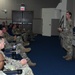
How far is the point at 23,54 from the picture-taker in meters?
6.54

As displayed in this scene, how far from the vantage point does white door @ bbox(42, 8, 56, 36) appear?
687 inches

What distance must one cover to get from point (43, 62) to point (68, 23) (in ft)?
4.88

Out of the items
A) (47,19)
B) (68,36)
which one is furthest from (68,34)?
(47,19)

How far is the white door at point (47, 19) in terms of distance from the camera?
57.2 feet

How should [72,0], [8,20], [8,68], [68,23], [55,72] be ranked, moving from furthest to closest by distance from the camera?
1. [8,20]
2. [72,0]
3. [68,23]
4. [55,72]
5. [8,68]

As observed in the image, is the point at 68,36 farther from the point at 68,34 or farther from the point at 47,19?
the point at 47,19

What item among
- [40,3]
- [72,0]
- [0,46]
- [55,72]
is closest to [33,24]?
[40,3]

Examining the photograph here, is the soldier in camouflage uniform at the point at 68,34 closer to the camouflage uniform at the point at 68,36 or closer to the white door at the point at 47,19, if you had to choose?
the camouflage uniform at the point at 68,36

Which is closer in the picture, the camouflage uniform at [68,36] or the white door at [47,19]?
the camouflage uniform at [68,36]

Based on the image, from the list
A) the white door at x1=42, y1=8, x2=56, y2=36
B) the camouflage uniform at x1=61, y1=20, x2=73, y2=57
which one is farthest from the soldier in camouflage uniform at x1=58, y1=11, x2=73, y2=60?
the white door at x1=42, y1=8, x2=56, y2=36

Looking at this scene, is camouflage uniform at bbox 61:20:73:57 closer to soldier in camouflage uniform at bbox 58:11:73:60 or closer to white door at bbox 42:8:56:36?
soldier in camouflage uniform at bbox 58:11:73:60

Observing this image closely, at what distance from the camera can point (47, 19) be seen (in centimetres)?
1756

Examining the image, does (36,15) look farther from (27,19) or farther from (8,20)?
(8,20)

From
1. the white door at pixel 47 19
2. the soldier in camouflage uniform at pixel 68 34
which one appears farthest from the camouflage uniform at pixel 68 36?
the white door at pixel 47 19
